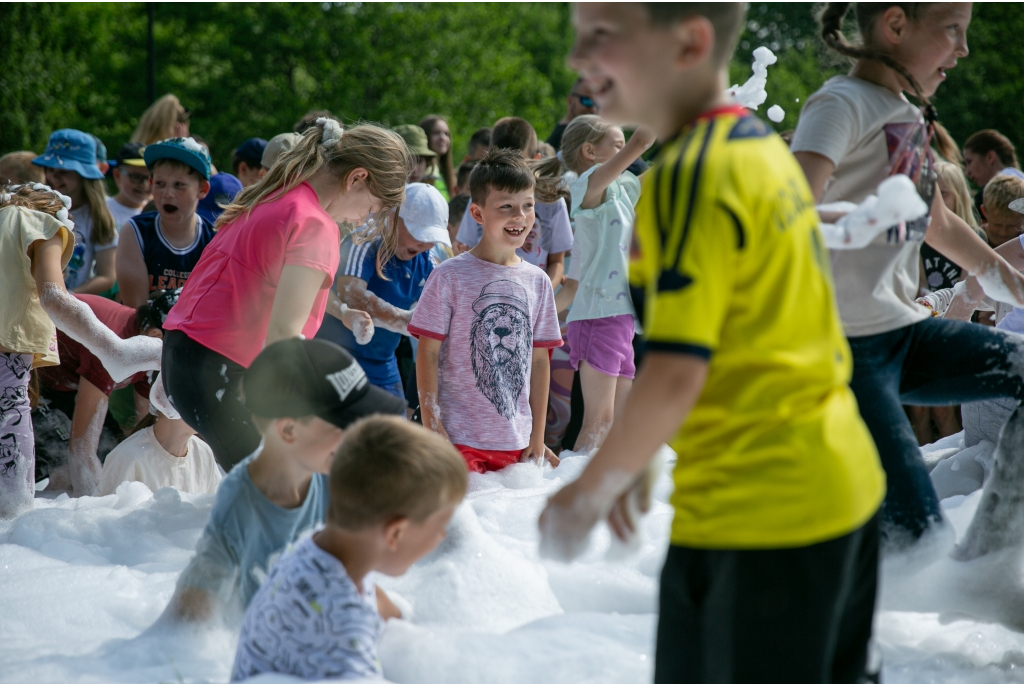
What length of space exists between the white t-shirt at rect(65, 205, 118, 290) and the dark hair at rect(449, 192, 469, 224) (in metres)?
2.05

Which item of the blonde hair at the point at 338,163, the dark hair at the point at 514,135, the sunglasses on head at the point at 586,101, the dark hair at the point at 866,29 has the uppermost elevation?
the dark hair at the point at 866,29

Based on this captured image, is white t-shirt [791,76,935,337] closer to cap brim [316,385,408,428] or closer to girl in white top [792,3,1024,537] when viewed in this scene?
girl in white top [792,3,1024,537]

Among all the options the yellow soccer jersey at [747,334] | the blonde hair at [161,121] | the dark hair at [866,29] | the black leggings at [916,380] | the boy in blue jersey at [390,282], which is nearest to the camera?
the yellow soccer jersey at [747,334]

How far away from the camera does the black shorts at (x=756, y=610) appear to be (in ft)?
5.00

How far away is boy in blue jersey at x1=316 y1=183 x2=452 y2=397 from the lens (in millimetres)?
4629

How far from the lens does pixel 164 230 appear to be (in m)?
5.08

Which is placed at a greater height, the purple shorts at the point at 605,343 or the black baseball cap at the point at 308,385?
the black baseball cap at the point at 308,385

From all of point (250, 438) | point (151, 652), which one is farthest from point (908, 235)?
point (151, 652)

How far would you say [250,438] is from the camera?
3008 mm

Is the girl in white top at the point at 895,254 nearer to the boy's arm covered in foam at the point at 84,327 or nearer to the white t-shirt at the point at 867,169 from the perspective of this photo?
the white t-shirt at the point at 867,169

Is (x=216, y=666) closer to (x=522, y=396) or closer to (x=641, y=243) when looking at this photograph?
A: (x=641, y=243)

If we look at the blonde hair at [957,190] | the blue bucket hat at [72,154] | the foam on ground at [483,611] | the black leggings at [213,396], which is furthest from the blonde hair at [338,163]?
the blonde hair at [957,190]

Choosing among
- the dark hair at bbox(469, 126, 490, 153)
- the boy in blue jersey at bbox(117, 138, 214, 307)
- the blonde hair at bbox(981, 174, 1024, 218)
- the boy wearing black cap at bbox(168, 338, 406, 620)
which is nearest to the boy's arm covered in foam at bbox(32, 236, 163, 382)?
the boy in blue jersey at bbox(117, 138, 214, 307)

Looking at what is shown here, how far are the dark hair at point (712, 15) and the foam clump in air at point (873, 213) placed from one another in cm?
76
